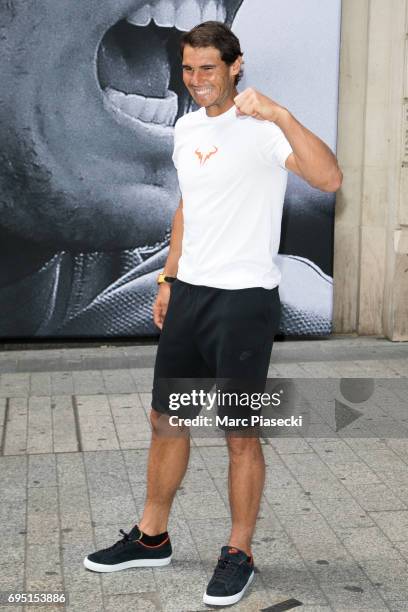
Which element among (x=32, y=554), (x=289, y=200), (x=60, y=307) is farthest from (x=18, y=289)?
(x=32, y=554)

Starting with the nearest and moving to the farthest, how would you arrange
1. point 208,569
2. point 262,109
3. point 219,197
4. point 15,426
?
point 262,109
point 219,197
point 208,569
point 15,426

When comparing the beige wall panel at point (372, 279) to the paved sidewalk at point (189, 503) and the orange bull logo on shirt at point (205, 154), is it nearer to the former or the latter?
the paved sidewalk at point (189, 503)

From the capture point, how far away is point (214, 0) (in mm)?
8891

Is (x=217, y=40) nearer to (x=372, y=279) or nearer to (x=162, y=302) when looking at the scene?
(x=162, y=302)

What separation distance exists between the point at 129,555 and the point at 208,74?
6.65 ft

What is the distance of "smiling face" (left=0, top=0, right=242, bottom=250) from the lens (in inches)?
346

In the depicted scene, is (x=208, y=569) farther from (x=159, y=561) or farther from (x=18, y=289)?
(x=18, y=289)

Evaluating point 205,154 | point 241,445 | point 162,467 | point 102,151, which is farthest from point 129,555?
point 102,151

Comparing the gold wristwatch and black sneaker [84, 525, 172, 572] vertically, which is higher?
the gold wristwatch

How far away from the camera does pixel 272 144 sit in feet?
13.0

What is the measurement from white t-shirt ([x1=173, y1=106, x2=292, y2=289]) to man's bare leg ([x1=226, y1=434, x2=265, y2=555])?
642 mm

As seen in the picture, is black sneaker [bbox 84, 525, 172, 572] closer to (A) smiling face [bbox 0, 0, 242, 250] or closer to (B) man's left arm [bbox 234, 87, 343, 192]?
(B) man's left arm [bbox 234, 87, 343, 192]

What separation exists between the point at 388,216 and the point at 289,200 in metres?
0.96

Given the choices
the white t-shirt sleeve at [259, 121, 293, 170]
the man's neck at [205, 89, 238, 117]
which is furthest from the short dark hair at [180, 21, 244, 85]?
the white t-shirt sleeve at [259, 121, 293, 170]
